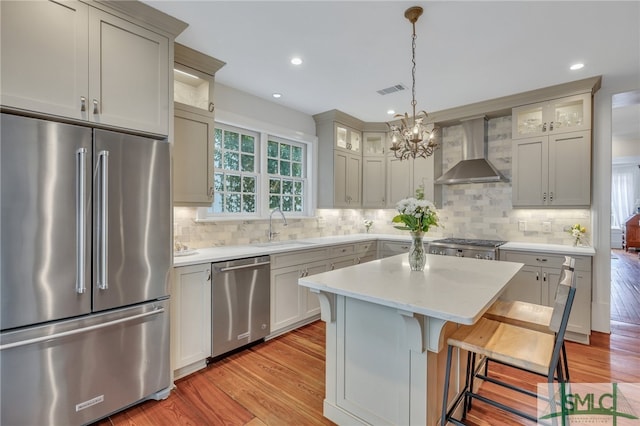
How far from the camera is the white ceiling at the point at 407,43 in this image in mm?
2086

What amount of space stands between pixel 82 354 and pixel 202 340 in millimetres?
897

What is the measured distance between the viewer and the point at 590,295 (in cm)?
310

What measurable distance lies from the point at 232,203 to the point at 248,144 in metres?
0.78

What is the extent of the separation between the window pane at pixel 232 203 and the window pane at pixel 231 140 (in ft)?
1.85

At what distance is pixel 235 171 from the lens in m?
3.56

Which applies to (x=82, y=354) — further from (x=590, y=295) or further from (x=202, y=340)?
(x=590, y=295)

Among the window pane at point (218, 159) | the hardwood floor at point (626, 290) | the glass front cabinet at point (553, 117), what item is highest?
the glass front cabinet at point (553, 117)

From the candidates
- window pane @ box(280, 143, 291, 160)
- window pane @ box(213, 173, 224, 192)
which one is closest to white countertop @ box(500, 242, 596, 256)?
window pane @ box(280, 143, 291, 160)

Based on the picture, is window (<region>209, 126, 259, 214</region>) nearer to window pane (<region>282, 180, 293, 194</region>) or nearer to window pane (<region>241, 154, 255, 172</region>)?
window pane (<region>241, 154, 255, 172</region>)

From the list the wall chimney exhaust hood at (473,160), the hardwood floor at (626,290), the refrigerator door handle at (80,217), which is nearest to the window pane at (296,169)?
the wall chimney exhaust hood at (473,160)

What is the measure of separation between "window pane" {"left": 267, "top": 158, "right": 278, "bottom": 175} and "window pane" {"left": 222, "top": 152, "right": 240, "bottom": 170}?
0.48 meters

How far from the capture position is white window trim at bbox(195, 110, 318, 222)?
10.9 ft

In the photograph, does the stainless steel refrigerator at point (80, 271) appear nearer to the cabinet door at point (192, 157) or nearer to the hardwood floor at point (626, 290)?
the cabinet door at point (192, 157)

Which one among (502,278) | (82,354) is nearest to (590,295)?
(502,278)
